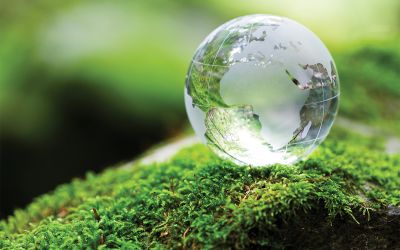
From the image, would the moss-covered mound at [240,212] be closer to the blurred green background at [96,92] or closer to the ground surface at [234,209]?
the ground surface at [234,209]

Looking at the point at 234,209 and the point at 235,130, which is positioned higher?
the point at 235,130

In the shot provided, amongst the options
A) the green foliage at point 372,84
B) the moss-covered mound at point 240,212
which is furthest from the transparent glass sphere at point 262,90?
the green foliage at point 372,84

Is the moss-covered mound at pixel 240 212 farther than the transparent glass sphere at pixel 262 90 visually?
No

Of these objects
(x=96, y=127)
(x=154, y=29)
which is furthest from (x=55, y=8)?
(x=96, y=127)

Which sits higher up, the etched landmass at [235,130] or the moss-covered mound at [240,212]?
the etched landmass at [235,130]

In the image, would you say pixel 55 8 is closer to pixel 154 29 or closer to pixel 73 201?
pixel 154 29

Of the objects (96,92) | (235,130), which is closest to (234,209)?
(235,130)

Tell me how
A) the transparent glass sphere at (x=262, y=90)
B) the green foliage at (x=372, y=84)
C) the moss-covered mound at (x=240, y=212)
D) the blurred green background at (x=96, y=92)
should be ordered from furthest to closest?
the blurred green background at (x=96, y=92), the green foliage at (x=372, y=84), the transparent glass sphere at (x=262, y=90), the moss-covered mound at (x=240, y=212)

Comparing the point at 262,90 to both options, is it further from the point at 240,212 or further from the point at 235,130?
the point at 240,212
